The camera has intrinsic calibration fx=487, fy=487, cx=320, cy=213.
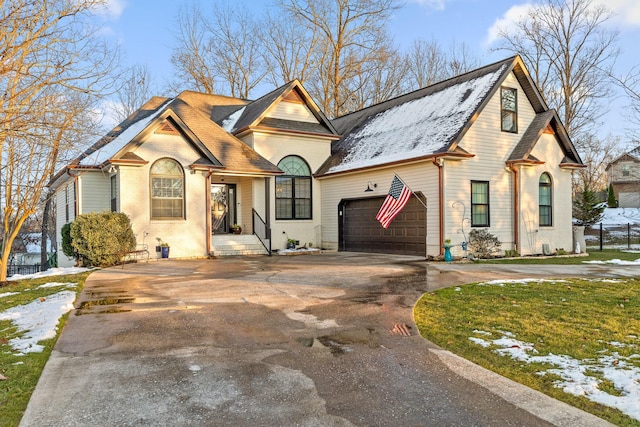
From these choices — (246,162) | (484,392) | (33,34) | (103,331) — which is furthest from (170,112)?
(484,392)

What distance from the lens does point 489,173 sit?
1677 cm

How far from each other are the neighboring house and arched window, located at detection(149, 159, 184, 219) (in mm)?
41451

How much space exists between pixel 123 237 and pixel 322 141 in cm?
951

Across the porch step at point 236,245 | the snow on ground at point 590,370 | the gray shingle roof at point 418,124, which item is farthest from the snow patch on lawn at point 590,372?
the porch step at point 236,245

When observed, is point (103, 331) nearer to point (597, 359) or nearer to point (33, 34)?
point (33, 34)

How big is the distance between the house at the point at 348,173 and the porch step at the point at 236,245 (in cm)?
8

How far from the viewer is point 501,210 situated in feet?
55.9

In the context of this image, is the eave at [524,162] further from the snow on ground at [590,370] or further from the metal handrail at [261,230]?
the snow on ground at [590,370]

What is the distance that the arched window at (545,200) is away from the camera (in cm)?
1816

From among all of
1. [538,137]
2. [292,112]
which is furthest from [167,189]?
[538,137]

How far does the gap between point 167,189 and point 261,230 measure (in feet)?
13.4

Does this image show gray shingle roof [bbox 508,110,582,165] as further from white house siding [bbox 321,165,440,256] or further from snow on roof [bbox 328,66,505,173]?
white house siding [bbox 321,165,440,256]

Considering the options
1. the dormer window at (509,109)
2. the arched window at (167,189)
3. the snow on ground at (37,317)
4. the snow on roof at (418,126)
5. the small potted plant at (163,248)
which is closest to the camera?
the snow on ground at (37,317)

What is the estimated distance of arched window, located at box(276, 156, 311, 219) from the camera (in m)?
20.0
